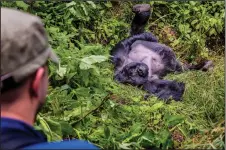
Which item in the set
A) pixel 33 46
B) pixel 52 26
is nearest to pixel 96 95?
pixel 52 26

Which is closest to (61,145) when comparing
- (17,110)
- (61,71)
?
(17,110)

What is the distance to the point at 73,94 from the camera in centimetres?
365

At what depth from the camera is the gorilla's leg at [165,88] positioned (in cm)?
429

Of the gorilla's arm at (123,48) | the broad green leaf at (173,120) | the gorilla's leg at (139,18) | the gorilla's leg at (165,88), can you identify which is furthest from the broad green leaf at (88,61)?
the gorilla's leg at (139,18)

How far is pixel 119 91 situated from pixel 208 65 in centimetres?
111

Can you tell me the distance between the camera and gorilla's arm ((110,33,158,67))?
497 centimetres

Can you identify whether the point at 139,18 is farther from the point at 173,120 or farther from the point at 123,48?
the point at 173,120

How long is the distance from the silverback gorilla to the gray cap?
2.77 metres

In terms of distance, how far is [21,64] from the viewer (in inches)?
60.2

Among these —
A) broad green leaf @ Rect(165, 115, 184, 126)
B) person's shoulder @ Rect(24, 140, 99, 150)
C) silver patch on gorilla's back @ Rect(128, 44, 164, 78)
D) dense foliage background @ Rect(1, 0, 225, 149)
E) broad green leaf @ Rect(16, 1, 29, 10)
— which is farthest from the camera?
silver patch on gorilla's back @ Rect(128, 44, 164, 78)

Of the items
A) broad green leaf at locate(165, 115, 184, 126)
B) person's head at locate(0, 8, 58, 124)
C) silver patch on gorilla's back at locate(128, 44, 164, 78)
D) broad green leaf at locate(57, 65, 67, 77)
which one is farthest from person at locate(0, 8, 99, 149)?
silver patch on gorilla's back at locate(128, 44, 164, 78)

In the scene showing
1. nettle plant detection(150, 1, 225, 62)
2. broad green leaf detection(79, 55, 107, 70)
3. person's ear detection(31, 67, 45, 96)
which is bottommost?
nettle plant detection(150, 1, 225, 62)

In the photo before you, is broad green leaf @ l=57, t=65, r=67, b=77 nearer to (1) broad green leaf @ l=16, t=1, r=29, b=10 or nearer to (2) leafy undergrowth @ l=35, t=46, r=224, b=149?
(2) leafy undergrowth @ l=35, t=46, r=224, b=149

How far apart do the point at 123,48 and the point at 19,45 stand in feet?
12.0
